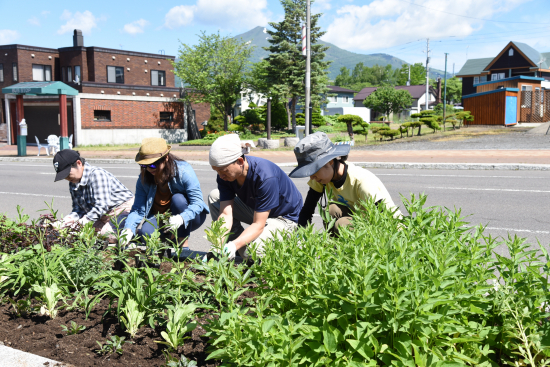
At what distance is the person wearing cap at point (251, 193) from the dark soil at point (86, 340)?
0.87 meters

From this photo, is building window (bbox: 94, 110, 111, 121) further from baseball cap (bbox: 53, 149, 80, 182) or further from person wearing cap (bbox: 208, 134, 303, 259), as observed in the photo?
person wearing cap (bbox: 208, 134, 303, 259)

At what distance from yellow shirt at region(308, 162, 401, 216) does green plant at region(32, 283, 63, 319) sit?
193 cm

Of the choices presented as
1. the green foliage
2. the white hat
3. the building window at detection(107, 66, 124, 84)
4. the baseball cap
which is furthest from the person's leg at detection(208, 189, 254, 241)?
the building window at detection(107, 66, 124, 84)

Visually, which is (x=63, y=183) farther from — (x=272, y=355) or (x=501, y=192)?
(x=272, y=355)

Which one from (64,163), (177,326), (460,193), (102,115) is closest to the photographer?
(177,326)

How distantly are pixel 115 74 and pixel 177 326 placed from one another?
4315cm

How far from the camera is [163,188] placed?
467 centimetres

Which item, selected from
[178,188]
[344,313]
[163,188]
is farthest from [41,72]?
[344,313]

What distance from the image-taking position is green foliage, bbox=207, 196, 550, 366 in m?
1.83

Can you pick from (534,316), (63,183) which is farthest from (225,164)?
(63,183)

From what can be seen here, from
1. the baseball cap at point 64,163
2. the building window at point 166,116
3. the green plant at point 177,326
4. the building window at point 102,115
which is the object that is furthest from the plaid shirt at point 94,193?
the building window at point 166,116

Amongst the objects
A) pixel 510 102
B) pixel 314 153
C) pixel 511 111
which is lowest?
pixel 314 153

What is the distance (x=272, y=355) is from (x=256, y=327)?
0.15 meters

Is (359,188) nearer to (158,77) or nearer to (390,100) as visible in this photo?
(158,77)
